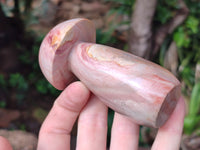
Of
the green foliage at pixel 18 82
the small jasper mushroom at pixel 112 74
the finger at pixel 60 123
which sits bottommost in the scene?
the green foliage at pixel 18 82

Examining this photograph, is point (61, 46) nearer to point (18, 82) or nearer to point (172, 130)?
point (172, 130)

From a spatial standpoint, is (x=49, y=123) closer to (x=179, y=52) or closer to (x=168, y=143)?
(x=168, y=143)

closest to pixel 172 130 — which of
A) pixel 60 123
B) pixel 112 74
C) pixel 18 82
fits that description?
pixel 112 74

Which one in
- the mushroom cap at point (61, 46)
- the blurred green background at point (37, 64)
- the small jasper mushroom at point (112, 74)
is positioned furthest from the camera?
the blurred green background at point (37, 64)

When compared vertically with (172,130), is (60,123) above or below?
below

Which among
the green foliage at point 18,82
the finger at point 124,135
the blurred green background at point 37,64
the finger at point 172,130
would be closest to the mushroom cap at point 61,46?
the finger at point 124,135

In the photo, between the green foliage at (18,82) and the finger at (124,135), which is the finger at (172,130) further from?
the green foliage at (18,82)
